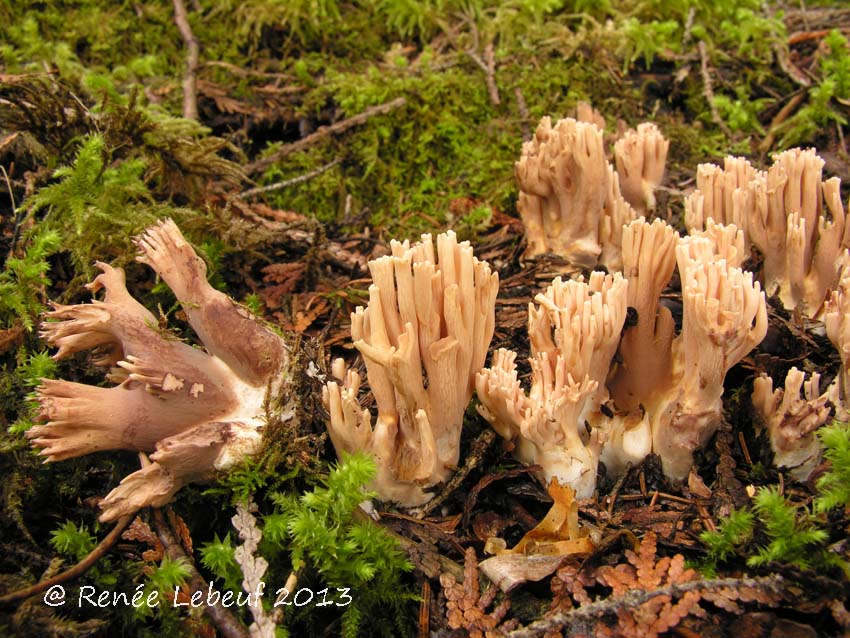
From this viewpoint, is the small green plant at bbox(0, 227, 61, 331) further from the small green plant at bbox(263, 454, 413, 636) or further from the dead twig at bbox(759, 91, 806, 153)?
the dead twig at bbox(759, 91, 806, 153)

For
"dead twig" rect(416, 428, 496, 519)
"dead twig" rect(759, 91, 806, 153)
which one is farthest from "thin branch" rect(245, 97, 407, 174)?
"dead twig" rect(759, 91, 806, 153)

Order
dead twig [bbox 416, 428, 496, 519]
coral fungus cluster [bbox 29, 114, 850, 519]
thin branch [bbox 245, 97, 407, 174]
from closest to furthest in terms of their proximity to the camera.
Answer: coral fungus cluster [bbox 29, 114, 850, 519], dead twig [bbox 416, 428, 496, 519], thin branch [bbox 245, 97, 407, 174]

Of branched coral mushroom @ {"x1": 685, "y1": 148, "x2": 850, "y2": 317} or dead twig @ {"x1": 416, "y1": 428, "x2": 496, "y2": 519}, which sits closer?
dead twig @ {"x1": 416, "y1": 428, "x2": 496, "y2": 519}

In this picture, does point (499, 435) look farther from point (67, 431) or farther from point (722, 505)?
point (67, 431)

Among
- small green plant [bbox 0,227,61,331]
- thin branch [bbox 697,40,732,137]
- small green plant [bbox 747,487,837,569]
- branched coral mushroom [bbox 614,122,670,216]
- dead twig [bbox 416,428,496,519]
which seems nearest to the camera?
small green plant [bbox 747,487,837,569]

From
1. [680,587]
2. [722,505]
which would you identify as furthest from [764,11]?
[680,587]

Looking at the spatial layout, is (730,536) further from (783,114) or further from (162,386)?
(783,114)
